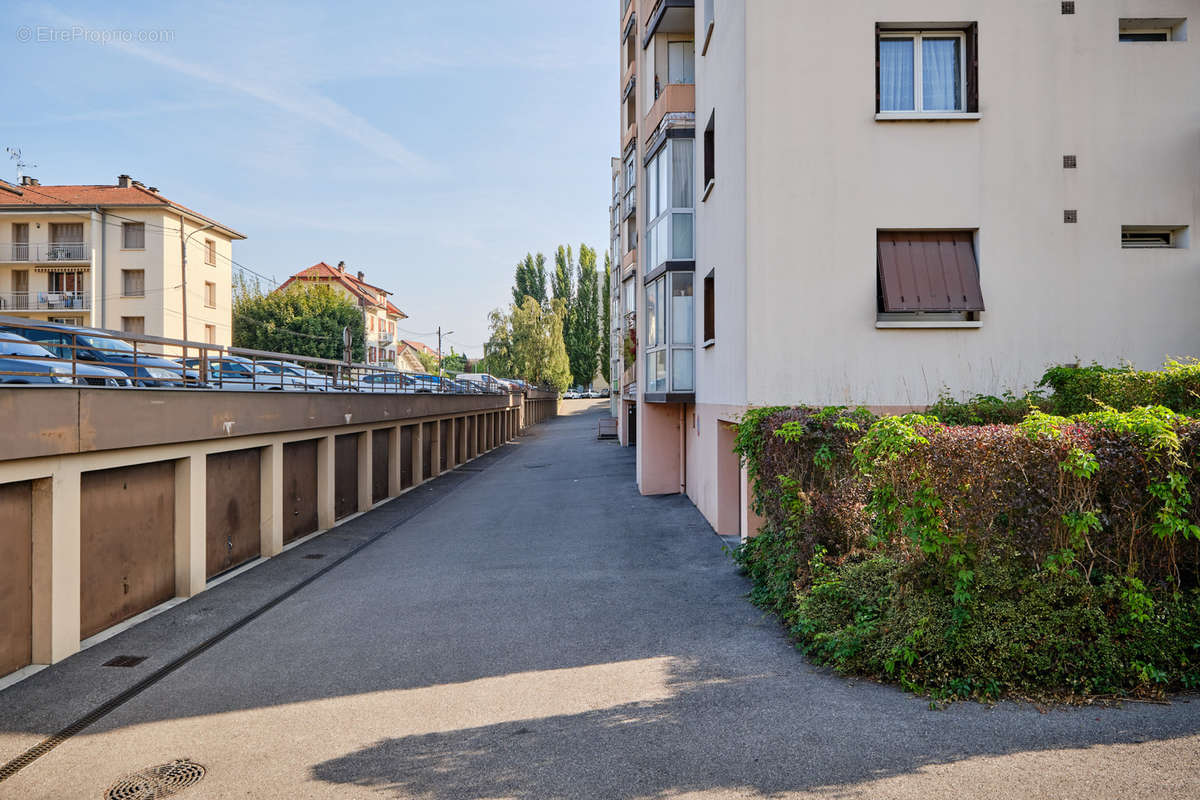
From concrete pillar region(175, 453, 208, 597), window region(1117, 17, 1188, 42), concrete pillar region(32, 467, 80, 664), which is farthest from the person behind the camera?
window region(1117, 17, 1188, 42)

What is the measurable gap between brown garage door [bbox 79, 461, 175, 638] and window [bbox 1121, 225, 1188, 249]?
44.8ft

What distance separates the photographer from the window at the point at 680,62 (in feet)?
63.3

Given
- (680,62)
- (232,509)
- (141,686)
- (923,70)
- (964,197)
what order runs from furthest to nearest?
(680,62), (232,509), (923,70), (964,197), (141,686)

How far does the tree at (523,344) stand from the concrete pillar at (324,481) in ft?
154

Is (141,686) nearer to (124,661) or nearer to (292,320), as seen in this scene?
A: (124,661)

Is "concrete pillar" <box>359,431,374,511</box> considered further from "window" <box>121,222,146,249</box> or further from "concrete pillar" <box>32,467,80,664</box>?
"window" <box>121,222,146,249</box>

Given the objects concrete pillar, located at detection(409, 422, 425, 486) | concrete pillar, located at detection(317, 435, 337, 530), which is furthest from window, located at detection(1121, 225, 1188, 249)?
concrete pillar, located at detection(409, 422, 425, 486)

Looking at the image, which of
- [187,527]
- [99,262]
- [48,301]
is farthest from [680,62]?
[48,301]

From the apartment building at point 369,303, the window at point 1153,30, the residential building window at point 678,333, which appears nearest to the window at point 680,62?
the residential building window at point 678,333

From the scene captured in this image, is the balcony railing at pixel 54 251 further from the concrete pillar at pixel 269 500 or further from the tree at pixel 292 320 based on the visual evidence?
the concrete pillar at pixel 269 500

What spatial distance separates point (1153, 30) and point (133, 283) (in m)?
48.9

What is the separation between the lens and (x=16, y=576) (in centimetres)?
745

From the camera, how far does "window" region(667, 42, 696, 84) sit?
63.3ft

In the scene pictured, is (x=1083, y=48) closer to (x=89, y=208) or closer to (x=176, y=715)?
(x=176, y=715)
